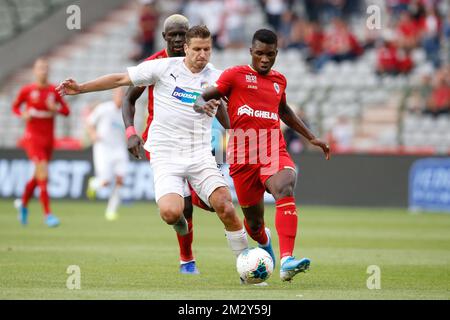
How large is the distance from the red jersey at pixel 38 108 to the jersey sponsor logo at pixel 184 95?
8.43m

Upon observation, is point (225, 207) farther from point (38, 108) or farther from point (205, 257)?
point (38, 108)

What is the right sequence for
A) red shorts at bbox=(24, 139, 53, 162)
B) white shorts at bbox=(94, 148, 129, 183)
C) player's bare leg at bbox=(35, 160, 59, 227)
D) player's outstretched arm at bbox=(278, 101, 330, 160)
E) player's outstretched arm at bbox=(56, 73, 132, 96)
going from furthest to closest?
white shorts at bbox=(94, 148, 129, 183)
red shorts at bbox=(24, 139, 53, 162)
player's bare leg at bbox=(35, 160, 59, 227)
player's outstretched arm at bbox=(278, 101, 330, 160)
player's outstretched arm at bbox=(56, 73, 132, 96)

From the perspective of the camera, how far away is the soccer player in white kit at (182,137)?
10344 millimetres

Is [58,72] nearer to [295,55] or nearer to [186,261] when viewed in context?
[295,55]

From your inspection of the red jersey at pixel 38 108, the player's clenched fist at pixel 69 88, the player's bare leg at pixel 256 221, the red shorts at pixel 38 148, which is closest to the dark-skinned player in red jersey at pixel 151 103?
the player's bare leg at pixel 256 221

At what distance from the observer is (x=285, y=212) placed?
1015cm

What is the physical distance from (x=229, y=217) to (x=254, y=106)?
3.81 ft

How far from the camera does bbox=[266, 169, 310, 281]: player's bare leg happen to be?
9.91 meters

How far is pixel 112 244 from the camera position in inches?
600

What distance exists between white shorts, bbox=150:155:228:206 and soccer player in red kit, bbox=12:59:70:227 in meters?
8.42

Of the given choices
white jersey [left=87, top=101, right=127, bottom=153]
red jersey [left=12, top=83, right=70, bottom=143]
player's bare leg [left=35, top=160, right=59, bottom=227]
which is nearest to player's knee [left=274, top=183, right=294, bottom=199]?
player's bare leg [left=35, top=160, right=59, bottom=227]

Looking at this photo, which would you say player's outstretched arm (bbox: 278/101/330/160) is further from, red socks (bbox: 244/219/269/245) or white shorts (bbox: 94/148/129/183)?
white shorts (bbox: 94/148/129/183)

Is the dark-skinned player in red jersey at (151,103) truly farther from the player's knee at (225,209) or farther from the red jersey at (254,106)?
the red jersey at (254,106)
